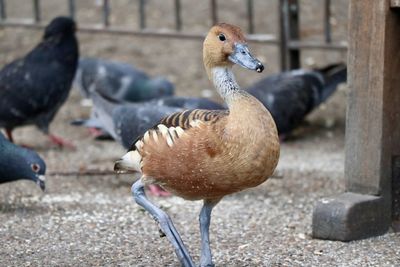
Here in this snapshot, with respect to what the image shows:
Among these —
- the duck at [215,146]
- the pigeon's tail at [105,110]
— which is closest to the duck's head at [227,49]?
the duck at [215,146]

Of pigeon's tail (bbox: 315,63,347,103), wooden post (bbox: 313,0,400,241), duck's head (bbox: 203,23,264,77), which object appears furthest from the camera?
pigeon's tail (bbox: 315,63,347,103)

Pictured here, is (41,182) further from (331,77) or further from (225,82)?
(331,77)

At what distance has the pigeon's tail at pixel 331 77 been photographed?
27.5 ft

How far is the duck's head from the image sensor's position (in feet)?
14.2

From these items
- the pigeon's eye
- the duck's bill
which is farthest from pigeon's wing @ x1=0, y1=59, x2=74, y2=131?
the duck's bill

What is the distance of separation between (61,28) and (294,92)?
209 cm

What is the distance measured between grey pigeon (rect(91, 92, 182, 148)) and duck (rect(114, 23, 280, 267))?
181cm

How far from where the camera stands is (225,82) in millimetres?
4430

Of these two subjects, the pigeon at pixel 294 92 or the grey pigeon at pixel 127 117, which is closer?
the grey pigeon at pixel 127 117

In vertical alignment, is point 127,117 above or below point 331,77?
above

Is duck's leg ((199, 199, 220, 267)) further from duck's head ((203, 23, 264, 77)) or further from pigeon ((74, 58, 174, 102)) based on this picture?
pigeon ((74, 58, 174, 102))

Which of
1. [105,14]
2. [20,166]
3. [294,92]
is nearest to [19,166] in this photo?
[20,166]

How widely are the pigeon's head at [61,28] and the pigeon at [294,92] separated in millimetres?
1649

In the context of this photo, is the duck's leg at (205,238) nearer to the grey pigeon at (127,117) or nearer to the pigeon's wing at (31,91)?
the grey pigeon at (127,117)
